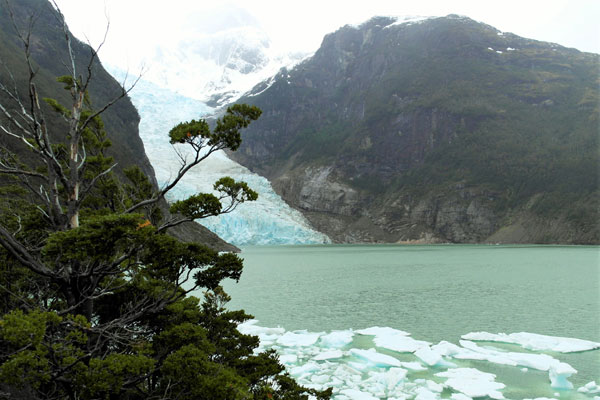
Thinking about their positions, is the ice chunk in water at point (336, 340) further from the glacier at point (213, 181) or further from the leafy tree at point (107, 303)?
the glacier at point (213, 181)

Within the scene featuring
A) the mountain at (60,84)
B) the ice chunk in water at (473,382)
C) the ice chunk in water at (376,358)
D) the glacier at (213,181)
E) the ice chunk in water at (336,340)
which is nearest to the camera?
the ice chunk in water at (473,382)

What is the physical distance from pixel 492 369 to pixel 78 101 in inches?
514

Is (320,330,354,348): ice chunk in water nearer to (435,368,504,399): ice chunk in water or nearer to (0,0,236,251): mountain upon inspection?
(435,368,504,399): ice chunk in water

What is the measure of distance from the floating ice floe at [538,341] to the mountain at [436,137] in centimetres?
9596

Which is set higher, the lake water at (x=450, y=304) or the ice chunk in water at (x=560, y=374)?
the ice chunk in water at (x=560, y=374)

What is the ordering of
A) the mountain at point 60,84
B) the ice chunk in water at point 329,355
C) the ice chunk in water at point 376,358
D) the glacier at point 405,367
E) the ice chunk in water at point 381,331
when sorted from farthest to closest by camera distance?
1. the mountain at point 60,84
2. the ice chunk in water at point 381,331
3. the ice chunk in water at point 329,355
4. the ice chunk in water at point 376,358
5. the glacier at point 405,367

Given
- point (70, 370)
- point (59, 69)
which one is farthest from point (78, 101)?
point (59, 69)

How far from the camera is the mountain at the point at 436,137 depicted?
362ft

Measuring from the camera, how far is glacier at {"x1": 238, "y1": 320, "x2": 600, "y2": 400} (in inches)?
409

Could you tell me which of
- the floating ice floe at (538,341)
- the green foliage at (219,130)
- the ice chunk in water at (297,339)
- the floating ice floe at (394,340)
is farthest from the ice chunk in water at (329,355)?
the green foliage at (219,130)

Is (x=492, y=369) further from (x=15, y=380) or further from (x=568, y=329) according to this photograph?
(x=15, y=380)

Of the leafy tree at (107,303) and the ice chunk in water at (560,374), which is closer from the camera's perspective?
the leafy tree at (107,303)

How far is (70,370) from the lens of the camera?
5.18 meters

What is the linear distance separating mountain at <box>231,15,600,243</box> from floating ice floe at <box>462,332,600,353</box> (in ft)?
315
